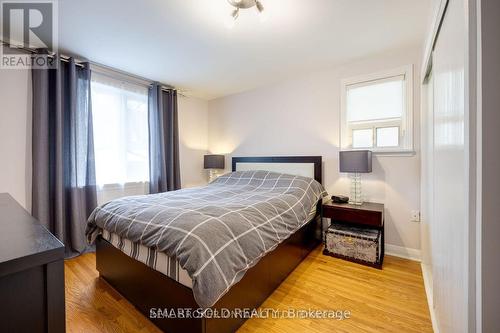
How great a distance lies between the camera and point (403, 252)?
2.48 meters

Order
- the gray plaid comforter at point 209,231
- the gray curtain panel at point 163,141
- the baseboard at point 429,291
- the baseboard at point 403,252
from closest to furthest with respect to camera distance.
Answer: the gray plaid comforter at point 209,231, the baseboard at point 429,291, the baseboard at point 403,252, the gray curtain panel at point 163,141

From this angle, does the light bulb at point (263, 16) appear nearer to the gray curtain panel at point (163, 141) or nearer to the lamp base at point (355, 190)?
the lamp base at point (355, 190)

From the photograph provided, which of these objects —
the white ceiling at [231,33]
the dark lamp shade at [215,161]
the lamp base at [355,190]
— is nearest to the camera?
the white ceiling at [231,33]

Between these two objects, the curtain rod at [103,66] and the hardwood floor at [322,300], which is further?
the curtain rod at [103,66]

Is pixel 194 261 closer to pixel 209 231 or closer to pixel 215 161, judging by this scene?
pixel 209 231

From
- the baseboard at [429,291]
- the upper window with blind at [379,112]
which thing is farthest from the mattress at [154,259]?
the upper window with blind at [379,112]

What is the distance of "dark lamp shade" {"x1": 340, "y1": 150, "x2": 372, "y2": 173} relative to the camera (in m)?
2.36

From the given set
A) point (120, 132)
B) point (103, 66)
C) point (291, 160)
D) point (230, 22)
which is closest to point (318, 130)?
point (291, 160)

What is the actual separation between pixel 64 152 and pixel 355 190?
344 cm

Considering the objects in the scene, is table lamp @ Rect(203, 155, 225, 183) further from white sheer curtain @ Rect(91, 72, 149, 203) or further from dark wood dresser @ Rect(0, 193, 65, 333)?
dark wood dresser @ Rect(0, 193, 65, 333)

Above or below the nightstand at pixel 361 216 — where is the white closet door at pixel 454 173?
above

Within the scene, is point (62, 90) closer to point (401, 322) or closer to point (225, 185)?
point (225, 185)

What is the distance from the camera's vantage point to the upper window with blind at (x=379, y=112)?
7.98 ft

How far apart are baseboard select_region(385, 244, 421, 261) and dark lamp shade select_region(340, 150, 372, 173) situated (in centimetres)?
98
